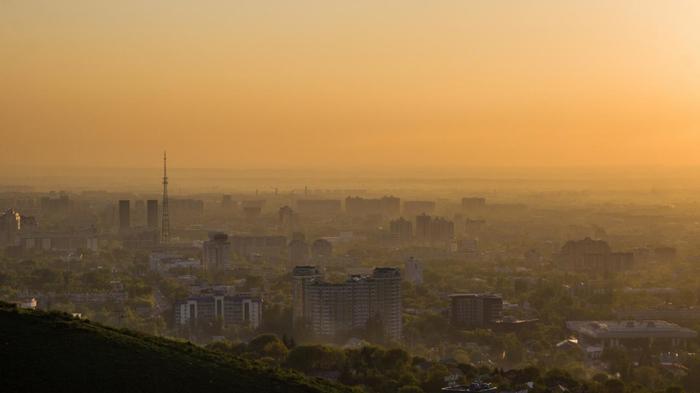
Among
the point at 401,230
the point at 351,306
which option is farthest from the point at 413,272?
the point at 401,230

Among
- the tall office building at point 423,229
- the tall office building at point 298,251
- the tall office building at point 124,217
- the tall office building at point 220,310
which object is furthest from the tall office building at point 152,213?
the tall office building at point 220,310

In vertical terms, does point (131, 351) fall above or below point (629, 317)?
above

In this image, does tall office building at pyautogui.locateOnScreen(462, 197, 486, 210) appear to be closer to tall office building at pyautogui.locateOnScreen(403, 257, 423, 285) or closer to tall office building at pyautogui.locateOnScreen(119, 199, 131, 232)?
tall office building at pyautogui.locateOnScreen(119, 199, 131, 232)

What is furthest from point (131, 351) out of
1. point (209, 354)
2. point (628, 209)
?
point (628, 209)

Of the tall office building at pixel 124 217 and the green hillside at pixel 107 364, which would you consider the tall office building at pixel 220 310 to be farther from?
the tall office building at pixel 124 217

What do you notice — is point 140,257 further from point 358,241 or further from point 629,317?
point 629,317
